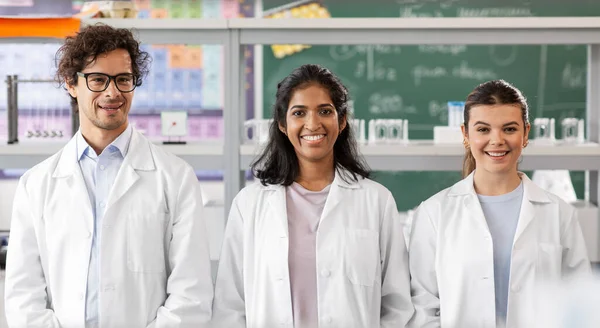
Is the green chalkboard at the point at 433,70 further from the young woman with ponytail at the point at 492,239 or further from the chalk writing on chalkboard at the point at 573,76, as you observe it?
the young woman with ponytail at the point at 492,239

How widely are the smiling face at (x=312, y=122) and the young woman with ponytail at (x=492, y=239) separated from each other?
1.10ft

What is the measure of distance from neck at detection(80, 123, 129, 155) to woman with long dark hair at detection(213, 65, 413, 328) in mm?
358

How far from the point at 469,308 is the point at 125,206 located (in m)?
0.89

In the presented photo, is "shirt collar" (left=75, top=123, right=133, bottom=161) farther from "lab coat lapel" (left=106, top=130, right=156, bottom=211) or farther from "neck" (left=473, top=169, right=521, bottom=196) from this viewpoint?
"neck" (left=473, top=169, right=521, bottom=196)

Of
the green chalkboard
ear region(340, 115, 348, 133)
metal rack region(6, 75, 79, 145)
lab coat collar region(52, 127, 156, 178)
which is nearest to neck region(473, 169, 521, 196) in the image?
ear region(340, 115, 348, 133)

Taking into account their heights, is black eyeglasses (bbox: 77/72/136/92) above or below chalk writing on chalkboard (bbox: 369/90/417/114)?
below

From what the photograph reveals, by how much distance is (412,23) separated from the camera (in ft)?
8.75

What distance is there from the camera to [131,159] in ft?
6.02

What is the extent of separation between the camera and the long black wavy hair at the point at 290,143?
6.16ft

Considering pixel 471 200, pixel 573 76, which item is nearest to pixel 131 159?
pixel 471 200

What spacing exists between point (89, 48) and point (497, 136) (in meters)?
1.02

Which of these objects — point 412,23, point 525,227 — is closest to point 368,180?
point 525,227

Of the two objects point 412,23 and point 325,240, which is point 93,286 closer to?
point 325,240

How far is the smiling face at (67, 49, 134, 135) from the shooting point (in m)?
1.73
